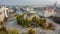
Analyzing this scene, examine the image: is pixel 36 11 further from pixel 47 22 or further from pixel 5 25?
pixel 5 25

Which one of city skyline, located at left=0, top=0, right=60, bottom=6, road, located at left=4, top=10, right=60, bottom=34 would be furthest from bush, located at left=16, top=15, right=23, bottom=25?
city skyline, located at left=0, top=0, right=60, bottom=6

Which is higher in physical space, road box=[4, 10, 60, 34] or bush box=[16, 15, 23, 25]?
bush box=[16, 15, 23, 25]

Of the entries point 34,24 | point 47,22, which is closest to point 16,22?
point 34,24

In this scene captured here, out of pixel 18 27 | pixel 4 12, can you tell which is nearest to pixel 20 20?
pixel 18 27

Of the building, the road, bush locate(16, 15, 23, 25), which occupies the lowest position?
the road

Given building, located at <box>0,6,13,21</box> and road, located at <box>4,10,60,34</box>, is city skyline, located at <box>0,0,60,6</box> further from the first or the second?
road, located at <box>4,10,60,34</box>

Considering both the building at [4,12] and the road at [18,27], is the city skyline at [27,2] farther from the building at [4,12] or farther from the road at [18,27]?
the road at [18,27]

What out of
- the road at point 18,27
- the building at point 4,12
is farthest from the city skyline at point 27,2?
the road at point 18,27

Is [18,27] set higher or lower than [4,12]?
lower

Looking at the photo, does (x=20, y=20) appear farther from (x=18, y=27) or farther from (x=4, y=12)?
(x=4, y=12)

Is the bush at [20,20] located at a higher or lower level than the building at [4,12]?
lower

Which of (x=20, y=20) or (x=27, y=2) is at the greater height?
(x=27, y=2)
